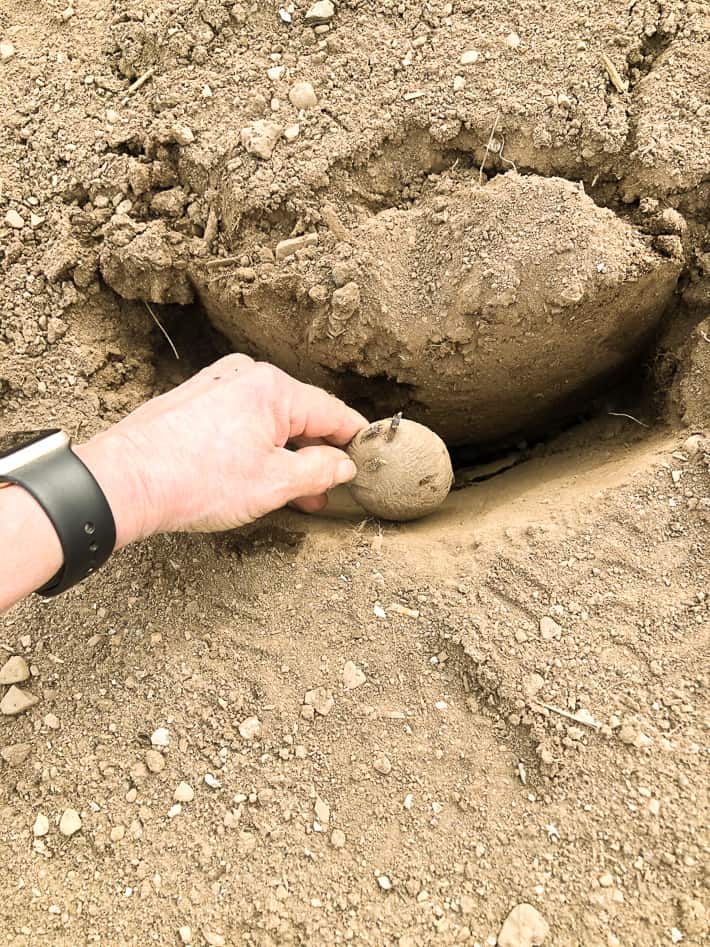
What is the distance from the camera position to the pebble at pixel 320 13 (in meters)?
2.30

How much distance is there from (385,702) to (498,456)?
54.0 inches

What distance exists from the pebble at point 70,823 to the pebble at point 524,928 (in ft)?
3.12

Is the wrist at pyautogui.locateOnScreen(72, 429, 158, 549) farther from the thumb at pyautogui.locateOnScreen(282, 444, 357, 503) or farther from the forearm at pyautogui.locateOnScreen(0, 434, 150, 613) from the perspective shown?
the thumb at pyautogui.locateOnScreen(282, 444, 357, 503)

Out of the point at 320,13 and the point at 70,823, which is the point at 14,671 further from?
the point at 320,13

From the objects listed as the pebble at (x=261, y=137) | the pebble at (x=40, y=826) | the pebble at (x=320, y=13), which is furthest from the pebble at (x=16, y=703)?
the pebble at (x=320, y=13)

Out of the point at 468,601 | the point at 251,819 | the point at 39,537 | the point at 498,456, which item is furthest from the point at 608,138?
the point at 251,819

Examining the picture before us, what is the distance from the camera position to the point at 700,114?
2102mm

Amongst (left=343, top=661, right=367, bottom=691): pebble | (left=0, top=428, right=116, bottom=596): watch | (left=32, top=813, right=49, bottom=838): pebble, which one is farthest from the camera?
(left=343, top=661, right=367, bottom=691): pebble

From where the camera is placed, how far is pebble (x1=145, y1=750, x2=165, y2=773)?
68.3 inches

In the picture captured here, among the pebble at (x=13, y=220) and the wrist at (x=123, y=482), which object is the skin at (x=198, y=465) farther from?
the pebble at (x=13, y=220)

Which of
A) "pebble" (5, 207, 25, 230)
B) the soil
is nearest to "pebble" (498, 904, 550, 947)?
the soil

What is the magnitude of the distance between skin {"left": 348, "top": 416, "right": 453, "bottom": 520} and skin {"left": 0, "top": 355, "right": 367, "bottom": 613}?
11cm

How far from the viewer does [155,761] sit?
174 cm

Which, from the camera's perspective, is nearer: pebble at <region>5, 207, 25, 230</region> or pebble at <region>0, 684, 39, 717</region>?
pebble at <region>0, 684, 39, 717</region>
